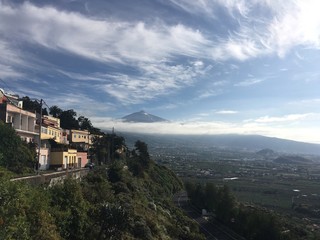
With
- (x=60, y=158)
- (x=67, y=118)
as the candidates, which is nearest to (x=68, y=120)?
(x=67, y=118)

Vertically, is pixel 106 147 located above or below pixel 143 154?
above

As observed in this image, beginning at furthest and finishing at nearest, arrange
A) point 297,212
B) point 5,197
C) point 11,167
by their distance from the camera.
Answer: point 297,212, point 11,167, point 5,197

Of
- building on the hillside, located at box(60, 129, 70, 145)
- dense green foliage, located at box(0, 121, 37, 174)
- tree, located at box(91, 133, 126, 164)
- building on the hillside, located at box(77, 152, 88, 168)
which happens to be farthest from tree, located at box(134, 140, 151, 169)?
dense green foliage, located at box(0, 121, 37, 174)

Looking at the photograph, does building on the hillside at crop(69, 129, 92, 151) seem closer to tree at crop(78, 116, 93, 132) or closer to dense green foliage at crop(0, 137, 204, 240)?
tree at crop(78, 116, 93, 132)

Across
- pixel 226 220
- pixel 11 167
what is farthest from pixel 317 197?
pixel 11 167

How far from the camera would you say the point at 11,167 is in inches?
1423

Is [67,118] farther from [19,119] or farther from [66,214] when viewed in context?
[66,214]

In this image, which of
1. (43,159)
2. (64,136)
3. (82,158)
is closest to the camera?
(43,159)

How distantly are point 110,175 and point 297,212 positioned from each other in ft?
214

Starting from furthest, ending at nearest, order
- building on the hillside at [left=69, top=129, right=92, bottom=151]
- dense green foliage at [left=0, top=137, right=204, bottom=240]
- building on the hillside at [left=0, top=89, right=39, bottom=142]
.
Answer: building on the hillside at [left=69, top=129, right=92, bottom=151] < building on the hillside at [left=0, top=89, right=39, bottom=142] < dense green foliage at [left=0, top=137, right=204, bottom=240]

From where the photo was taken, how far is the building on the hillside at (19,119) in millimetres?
45872

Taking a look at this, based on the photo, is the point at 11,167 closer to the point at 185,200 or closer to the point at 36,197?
the point at 36,197

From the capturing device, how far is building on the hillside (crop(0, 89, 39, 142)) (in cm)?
4587

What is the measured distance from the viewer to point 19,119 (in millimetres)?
48281
